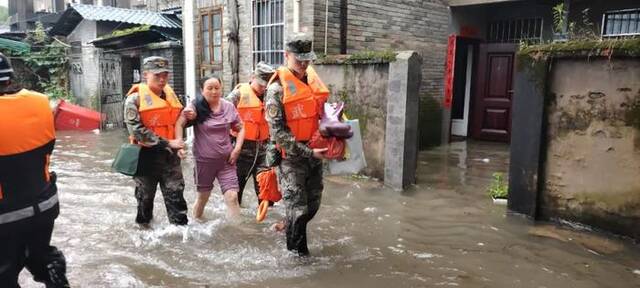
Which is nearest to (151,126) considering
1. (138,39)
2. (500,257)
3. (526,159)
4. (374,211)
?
(374,211)

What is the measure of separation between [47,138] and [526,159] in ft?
15.0

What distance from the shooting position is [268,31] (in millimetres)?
9562

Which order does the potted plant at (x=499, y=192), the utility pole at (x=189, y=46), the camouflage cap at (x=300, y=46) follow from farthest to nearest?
the utility pole at (x=189, y=46) < the potted plant at (x=499, y=192) < the camouflage cap at (x=300, y=46)

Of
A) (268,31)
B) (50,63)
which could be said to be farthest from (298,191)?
(50,63)

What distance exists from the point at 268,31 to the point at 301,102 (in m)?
5.85

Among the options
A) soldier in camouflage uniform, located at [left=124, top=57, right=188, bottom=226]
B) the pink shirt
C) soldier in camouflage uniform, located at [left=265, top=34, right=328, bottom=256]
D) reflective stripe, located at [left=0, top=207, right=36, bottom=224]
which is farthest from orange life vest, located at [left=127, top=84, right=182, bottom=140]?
reflective stripe, located at [left=0, top=207, right=36, bottom=224]

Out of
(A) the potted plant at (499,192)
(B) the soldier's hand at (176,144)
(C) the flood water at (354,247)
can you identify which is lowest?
(C) the flood water at (354,247)

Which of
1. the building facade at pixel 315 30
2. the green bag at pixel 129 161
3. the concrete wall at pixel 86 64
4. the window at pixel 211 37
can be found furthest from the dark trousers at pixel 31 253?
the concrete wall at pixel 86 64

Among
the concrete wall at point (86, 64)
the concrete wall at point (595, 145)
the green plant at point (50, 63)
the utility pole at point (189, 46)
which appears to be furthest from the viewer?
the green plant at point (50, 63)

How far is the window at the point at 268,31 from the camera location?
9.29m

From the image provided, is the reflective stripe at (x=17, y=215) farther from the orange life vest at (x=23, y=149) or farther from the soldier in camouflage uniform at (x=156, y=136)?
the soldier in camouflage uniform at (x=156, y=136)

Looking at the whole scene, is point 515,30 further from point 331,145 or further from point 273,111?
point 273,111

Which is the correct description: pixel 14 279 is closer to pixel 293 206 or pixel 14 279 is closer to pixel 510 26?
pixel 293 206

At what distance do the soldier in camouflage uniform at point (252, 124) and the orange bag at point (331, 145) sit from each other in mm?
1619
